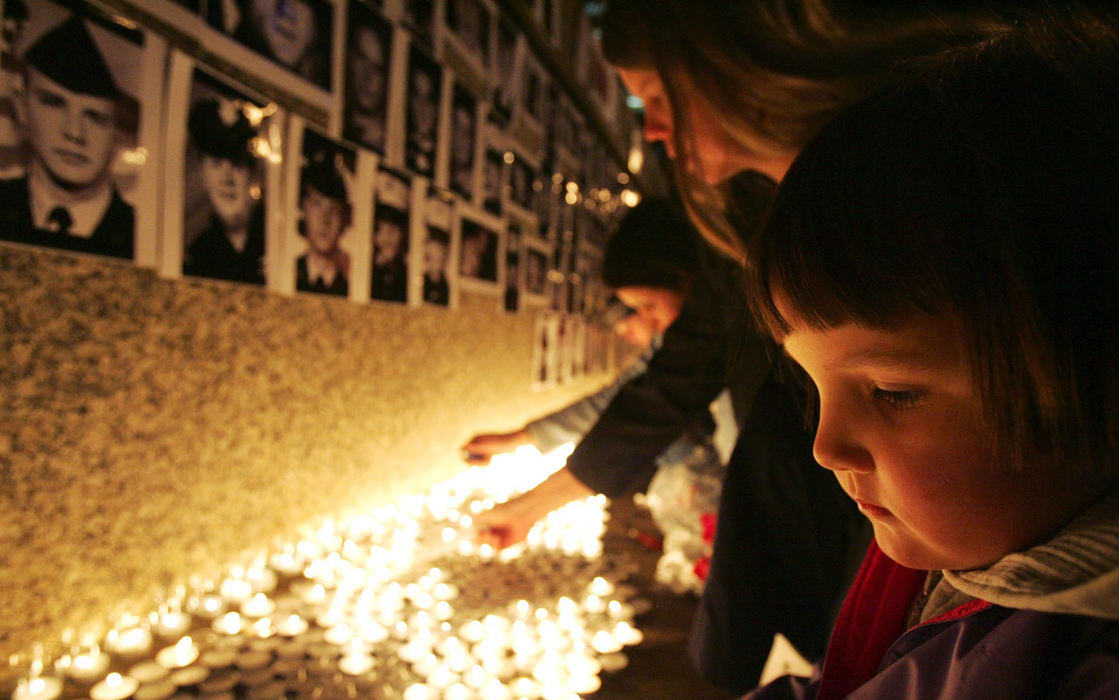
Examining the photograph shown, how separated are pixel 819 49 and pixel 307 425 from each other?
3.33 feet

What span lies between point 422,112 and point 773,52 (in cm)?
88

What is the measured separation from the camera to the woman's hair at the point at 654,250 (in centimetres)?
137

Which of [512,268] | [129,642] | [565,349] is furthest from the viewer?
[565,349]

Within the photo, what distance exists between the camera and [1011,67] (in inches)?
13.9

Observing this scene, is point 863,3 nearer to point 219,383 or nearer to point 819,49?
point 819,49

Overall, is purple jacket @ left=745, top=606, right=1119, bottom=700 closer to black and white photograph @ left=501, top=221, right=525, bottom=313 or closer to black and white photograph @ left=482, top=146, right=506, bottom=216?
black and white photograph @ left=482, top=146, right=506, bottom=216

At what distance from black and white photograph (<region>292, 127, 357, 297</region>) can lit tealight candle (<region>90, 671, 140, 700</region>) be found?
0.59 metres

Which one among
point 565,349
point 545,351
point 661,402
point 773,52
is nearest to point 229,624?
point 661,402

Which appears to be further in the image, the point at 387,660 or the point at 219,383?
the point at 219,383

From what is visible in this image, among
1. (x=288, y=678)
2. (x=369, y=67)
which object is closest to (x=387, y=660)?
(x=288, y=678)

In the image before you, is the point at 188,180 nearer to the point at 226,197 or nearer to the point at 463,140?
the point at 226,197

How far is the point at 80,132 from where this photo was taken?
0.70 meters

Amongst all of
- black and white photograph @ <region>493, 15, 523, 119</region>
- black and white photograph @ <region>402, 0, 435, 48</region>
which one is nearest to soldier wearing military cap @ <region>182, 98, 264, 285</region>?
black and white photograph @ <region>402, 0, 435, 48</region>

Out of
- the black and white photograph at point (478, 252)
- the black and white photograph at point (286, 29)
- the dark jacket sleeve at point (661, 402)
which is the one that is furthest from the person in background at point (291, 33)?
the dark jacket sleeve at point (661, 402)
